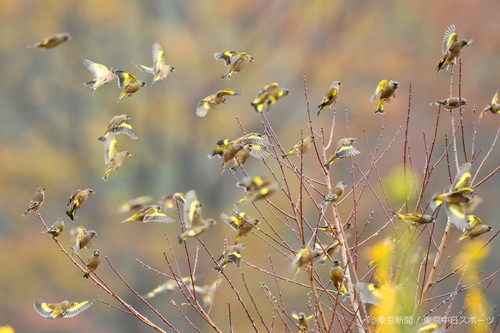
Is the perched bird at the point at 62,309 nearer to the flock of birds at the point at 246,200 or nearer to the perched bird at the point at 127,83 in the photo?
the flock of birds at the point at 246,200

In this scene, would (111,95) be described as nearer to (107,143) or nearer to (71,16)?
(71,16)

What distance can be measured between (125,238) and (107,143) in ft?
11.6

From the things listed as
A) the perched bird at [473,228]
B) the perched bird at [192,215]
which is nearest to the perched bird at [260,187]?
the perched bird at [192,215]

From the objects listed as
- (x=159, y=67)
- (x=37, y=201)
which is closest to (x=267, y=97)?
(x=159, y=67)

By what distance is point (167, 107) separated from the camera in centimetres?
515

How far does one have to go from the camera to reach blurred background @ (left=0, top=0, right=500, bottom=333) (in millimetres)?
4973

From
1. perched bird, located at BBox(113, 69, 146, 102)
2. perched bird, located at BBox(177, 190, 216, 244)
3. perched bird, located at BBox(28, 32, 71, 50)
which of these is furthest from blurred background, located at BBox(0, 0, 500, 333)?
perched bird, located at BBox(177, 190, 216, 244)

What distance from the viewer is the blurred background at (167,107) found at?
497cm

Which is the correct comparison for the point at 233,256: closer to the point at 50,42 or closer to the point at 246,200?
the point at 246,200

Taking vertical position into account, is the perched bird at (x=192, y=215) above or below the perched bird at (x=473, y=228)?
above

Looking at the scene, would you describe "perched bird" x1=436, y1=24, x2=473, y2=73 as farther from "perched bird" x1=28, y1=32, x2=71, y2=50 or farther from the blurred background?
the blurred background

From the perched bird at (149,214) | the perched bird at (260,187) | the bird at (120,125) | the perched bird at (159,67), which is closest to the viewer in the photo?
the perched bird at (260,187)

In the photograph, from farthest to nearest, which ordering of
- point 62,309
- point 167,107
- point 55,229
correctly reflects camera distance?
point 167,107, point 62,309, point 55,229

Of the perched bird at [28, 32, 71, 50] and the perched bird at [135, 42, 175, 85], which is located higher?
the perched bird at [28, 32, 71, 50]
